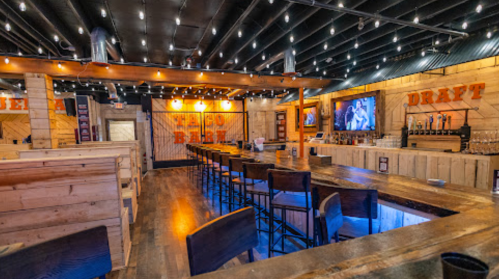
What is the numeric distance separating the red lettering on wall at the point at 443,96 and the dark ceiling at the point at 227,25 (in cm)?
99

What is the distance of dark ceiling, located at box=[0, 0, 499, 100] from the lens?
3301 mm

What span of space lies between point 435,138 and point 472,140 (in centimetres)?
93

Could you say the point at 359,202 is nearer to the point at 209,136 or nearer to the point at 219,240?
the point at 219,240

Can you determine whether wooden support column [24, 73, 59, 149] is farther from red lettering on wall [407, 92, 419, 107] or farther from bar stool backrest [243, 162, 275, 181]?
red lettering on wall [407, 92, 419, 107]

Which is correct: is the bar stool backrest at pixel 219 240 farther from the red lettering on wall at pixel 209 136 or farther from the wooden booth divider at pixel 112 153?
the red lettering on wall at pixel 209 136

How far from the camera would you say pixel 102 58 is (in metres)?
3.92

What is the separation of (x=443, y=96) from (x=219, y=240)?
5776mm

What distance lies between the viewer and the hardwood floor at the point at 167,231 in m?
2.44

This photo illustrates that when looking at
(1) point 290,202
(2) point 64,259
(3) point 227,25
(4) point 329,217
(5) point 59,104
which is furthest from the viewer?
(5) point 59,104

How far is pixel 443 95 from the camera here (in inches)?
183

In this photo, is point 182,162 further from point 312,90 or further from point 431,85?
point 431,85

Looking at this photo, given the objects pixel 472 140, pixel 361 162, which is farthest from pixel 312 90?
pixel 472 140

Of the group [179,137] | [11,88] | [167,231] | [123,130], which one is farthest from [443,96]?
[123,130]

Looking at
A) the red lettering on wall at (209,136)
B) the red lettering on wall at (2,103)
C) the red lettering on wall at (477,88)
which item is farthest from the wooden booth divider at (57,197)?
the red lettering on wall at (2,103)
